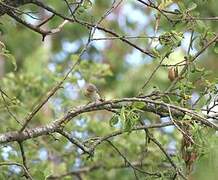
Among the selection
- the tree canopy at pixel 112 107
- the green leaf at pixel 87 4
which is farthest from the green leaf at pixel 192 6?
the green leaf at pixel 87 4

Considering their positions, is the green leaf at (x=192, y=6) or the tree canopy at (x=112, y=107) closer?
the tree canopy at (x=112, y=107)

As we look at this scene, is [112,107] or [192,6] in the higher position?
[192,6]

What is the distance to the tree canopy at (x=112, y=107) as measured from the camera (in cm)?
239

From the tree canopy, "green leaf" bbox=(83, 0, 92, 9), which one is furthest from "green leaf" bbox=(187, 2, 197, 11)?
"green leaf" bbox=(83, 0, 92, 9)

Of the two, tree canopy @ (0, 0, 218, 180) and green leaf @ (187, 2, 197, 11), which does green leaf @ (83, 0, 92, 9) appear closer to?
tree canopy @ (0, 0, 218, 180)

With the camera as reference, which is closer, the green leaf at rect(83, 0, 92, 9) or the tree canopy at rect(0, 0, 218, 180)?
the tree canopy at rect(0, 0, 218, 180)

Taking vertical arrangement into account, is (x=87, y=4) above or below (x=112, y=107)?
above

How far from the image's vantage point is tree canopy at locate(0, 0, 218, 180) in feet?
7.83

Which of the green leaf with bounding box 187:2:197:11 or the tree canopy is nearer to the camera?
the tree canopy

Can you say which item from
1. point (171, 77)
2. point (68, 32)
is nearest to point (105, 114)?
point (68, 32)

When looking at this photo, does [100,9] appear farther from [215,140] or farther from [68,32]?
[215,140]

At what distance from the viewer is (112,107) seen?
2.46m

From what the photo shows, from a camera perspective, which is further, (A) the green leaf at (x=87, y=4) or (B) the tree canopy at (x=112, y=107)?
(A) the green leaf at (x=87, y=4)

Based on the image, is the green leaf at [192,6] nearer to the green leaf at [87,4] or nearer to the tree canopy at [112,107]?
the tree canopy at [112,107]
